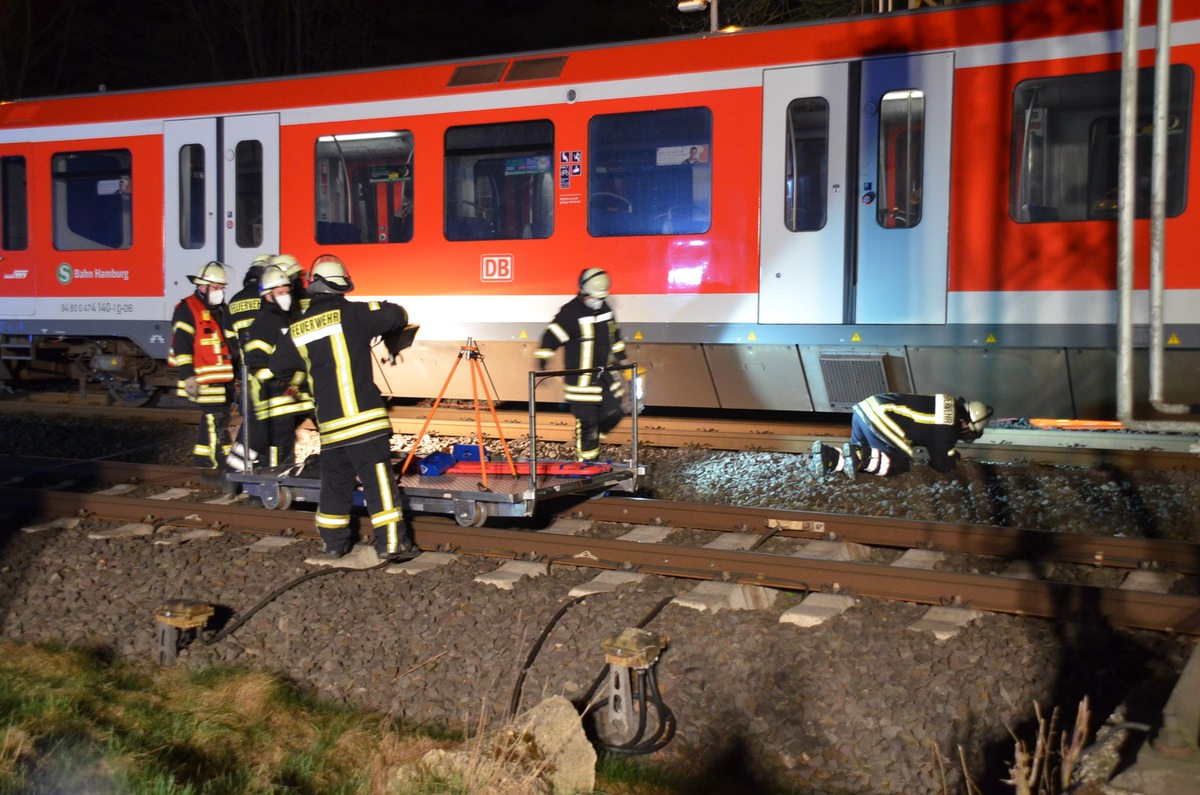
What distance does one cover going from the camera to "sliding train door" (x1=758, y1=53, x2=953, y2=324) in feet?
29.3

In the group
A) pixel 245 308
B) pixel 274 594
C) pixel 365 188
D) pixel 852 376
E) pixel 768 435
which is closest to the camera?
pixel 274 594

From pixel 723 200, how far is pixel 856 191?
1.13 m

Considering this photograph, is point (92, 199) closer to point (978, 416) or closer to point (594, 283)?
point (594, 283)

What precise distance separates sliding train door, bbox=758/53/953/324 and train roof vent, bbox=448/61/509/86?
2623mm

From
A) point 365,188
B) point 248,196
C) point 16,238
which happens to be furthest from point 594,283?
point 16,238

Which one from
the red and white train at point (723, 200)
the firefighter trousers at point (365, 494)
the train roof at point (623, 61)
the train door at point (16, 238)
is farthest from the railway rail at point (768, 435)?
the firefighter trousers at point (365, 494)

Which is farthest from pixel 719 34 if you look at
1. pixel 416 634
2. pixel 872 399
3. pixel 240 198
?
pixel 416 634

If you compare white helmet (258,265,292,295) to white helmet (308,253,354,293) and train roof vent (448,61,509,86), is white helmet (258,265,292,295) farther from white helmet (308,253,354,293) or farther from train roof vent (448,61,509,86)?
train roof vent (448,61,509,86)

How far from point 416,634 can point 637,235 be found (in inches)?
212

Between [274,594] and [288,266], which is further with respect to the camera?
[288,266]

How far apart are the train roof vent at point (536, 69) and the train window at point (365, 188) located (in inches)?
48.3

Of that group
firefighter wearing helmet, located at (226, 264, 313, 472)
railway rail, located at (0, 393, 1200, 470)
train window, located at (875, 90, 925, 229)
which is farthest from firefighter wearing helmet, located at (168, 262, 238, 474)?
train window, located at (875, 90, 925, 229)

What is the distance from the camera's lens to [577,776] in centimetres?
389

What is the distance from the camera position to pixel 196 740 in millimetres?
4309
